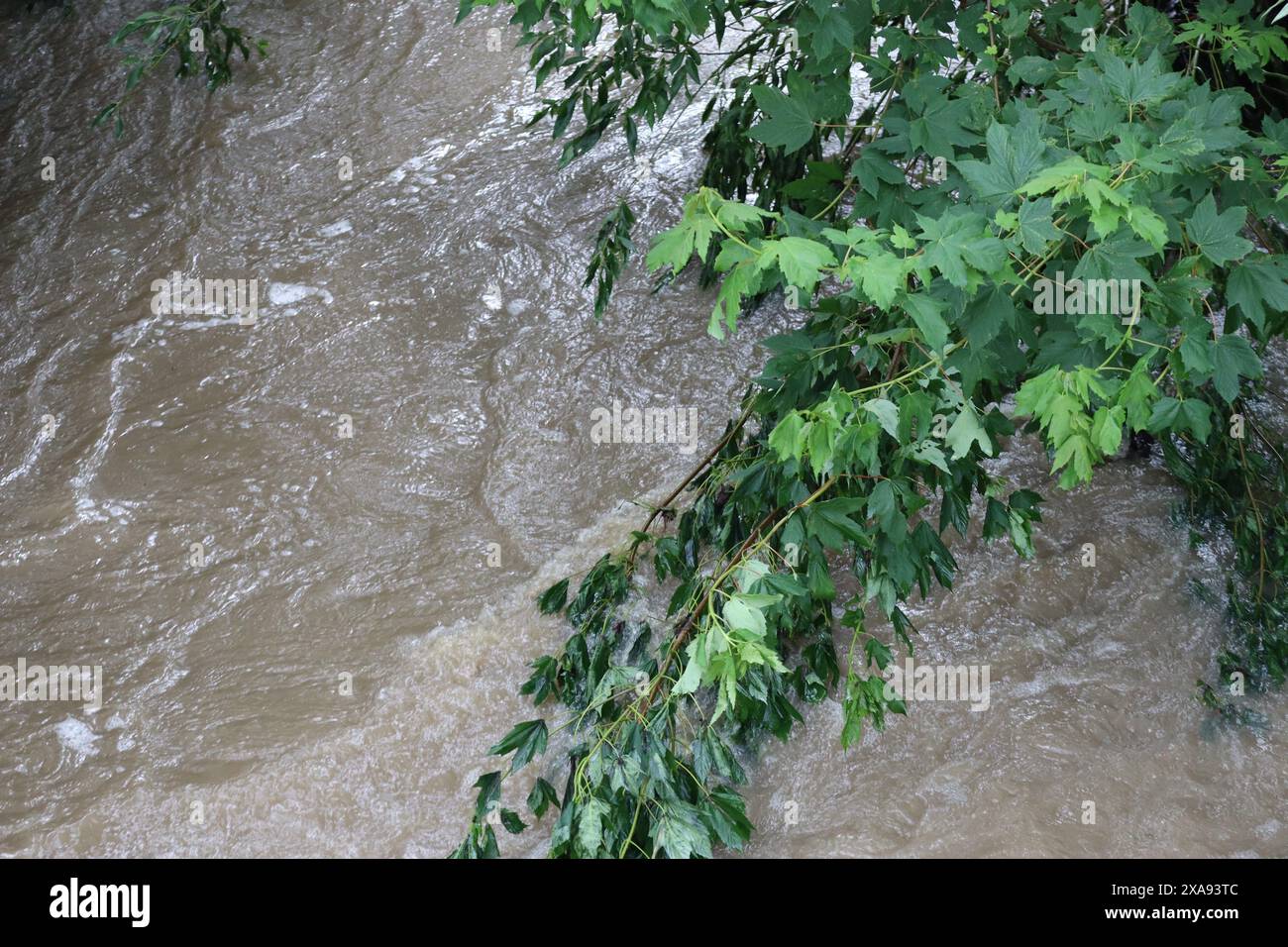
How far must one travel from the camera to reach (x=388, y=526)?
14.4 ft

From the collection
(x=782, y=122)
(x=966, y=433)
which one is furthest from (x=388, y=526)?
(x=966, y=433)

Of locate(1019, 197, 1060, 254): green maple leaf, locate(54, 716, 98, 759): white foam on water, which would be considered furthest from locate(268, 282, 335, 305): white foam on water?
locate(1019, 197, 1060, 254): green maple leaf

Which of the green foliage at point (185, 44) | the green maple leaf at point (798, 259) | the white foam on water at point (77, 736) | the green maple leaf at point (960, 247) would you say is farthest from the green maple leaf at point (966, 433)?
the green foliage at point (185, 44)

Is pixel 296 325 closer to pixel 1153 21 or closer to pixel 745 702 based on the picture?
pixel 745 702

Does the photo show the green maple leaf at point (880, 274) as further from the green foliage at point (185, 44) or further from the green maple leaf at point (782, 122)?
the green foliage at point (185, 44)

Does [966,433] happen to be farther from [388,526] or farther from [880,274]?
[388,526]

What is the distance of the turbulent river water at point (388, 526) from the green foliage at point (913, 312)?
530 mm

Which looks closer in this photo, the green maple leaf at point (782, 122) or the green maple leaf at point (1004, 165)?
the green maple leaf at point (1004, 165)

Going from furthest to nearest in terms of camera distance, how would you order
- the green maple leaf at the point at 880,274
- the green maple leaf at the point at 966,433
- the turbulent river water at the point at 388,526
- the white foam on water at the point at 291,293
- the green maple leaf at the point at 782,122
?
the white foam on water at the point at 291,293
the turbulent river water at the point at 388,526
the green maple leaf at the point at 782,122
the green maple leaf at the point at 966,433
the green maple leaf at the point at 880,274

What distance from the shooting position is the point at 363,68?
22.5 ft

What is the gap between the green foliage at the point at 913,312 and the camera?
6.88 ft

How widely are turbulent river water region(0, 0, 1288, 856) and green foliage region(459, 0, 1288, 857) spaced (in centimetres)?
53

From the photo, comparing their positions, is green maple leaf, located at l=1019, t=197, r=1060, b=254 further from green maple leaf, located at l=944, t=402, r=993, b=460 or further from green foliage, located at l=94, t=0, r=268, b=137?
green foliage, located at l=94, t=0, r=268, b=137

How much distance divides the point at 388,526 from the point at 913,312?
276 centimetres
